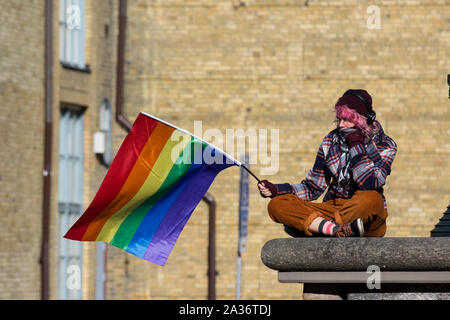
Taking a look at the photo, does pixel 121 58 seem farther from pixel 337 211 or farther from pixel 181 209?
pixel 337 211

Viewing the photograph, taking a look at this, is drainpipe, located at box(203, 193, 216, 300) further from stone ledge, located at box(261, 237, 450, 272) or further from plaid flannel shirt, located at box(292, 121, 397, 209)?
stone ledge, located at box(261, 237, 450, 272)

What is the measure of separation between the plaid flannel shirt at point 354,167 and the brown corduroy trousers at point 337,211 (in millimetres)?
73

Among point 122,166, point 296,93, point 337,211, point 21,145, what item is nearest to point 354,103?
point 337,211

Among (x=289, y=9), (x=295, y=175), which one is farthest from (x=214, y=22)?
(x=295, y=175)

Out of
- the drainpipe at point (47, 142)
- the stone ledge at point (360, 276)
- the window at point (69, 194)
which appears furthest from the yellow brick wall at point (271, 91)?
the stone ledge at point (360, 276)

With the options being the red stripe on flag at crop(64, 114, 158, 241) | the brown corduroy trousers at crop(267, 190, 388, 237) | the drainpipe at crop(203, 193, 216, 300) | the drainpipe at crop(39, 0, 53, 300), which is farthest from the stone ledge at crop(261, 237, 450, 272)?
the drainpipe at crop(203, 193, 216, 300)

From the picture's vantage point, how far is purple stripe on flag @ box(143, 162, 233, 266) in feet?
23.7

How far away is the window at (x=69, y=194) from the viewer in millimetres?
18594

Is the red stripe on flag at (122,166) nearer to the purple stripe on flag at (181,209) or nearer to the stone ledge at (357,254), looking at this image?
the purple stripe on flag at (181,209)

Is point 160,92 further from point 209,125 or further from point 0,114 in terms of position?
point 0,114

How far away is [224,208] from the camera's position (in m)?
20.1

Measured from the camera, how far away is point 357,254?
623 cm

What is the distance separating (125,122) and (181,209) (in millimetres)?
13046

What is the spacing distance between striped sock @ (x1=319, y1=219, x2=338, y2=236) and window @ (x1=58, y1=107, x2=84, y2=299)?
39.8 ft
